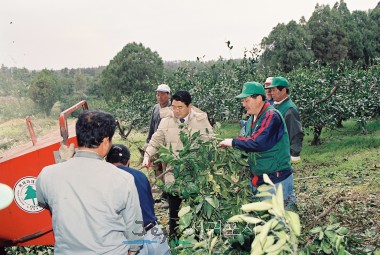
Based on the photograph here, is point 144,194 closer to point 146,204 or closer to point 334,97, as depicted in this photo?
point 146,204

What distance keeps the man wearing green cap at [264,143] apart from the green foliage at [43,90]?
54.3m

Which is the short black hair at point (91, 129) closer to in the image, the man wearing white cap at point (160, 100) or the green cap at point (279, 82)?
the green cap at point (279, 82)

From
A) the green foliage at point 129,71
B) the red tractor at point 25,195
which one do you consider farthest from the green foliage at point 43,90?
the red tractor at point 25,195

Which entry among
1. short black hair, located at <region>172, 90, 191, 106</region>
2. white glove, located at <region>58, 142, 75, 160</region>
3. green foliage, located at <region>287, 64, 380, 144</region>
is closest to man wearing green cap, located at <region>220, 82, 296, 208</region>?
short black hair, located at <region>172, 90, 191, 106</region>

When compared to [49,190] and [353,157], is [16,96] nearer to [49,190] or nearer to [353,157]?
[353,157]

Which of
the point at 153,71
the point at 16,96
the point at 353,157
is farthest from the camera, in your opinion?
the point at 16,96

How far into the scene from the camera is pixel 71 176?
1.98 meters

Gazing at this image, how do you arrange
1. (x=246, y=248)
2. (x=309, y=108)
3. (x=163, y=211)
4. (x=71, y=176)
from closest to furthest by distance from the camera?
(x=71, y=176), (x=246, y=248), (x=163, y=211), (x=309, y=108)

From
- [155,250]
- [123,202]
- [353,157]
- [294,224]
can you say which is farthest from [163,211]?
[353,157]

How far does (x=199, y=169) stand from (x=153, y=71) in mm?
48089

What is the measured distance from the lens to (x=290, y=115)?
13.3 ft

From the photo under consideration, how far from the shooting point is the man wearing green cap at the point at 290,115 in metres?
4.05

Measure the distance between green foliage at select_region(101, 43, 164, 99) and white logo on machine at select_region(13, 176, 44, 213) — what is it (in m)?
42.6

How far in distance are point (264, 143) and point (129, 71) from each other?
46437 millimetres
